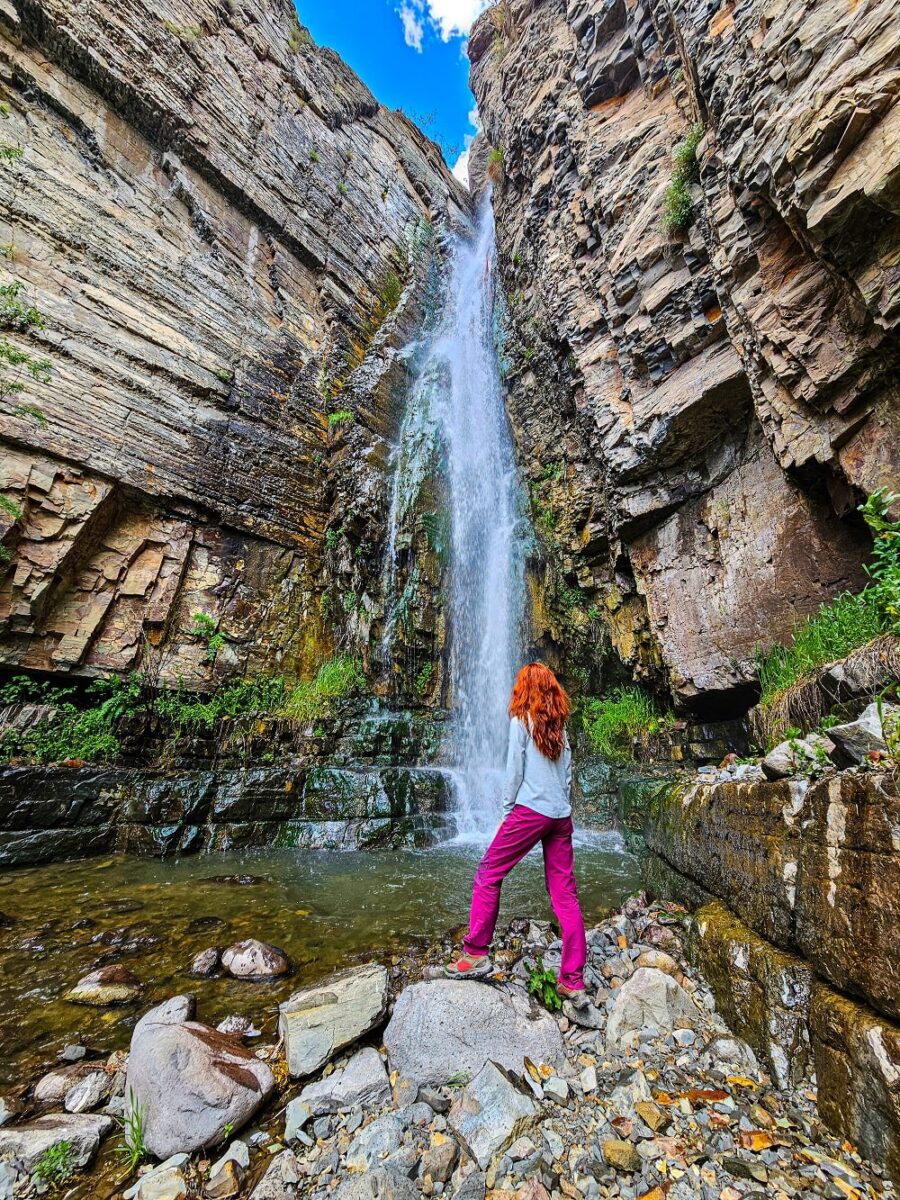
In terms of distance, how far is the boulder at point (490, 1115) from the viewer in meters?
1.81

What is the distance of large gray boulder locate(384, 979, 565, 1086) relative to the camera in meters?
2.22

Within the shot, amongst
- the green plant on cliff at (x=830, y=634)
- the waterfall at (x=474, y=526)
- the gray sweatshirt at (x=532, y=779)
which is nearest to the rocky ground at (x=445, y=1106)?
the gray sweatshirt at (x=532, y=779)

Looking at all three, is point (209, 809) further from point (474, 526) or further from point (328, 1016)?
point (474, 526)

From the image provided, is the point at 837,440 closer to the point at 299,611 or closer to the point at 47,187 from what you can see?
the point at 299,611

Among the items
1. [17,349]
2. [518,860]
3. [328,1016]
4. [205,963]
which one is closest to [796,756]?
[518,860]

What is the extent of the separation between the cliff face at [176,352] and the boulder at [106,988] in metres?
7.11

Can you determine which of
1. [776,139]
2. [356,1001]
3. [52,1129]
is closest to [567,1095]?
[356,1001]

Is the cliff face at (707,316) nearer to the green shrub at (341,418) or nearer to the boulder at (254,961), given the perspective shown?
the green shrub at (341,418)

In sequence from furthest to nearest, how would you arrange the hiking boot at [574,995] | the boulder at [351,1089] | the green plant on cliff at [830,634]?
the green plant on cliff at [830,634] < the hiking boot at [574,995] < the boulder at [351,1089]

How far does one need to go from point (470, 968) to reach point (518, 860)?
77 cm

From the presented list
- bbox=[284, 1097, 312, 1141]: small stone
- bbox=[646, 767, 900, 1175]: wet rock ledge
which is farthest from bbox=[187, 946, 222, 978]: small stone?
bbox=[646, 767, 900, 1175]: wet rock ledge

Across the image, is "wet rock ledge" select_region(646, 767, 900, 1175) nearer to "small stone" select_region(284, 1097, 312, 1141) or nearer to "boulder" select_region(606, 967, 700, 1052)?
"boulder" select_region(606, 967, 700, 1052)

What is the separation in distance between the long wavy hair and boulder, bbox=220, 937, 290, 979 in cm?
246

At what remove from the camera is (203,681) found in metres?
10.2
